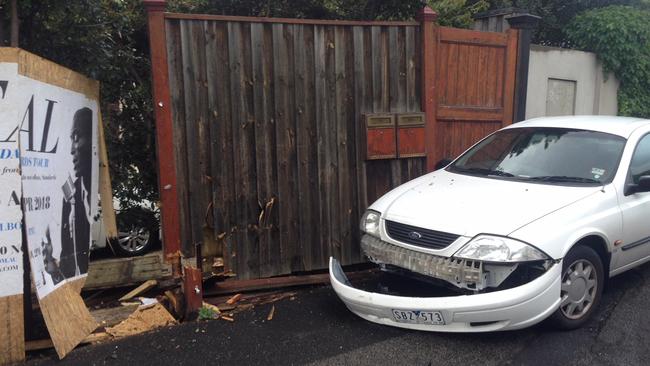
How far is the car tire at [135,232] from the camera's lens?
570 centimetres

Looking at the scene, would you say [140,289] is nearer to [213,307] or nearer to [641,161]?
[213,307]

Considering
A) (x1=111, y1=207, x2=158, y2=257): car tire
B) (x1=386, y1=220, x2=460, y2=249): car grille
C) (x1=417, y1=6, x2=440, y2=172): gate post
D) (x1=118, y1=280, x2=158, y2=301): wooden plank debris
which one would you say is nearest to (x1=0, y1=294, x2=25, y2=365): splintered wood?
(x1=118, y1=280, x2=158, y2=301): wooden plank debris

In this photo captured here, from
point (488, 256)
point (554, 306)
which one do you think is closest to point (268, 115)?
point (488, 256)

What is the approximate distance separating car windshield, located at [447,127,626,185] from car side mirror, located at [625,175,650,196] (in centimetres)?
17

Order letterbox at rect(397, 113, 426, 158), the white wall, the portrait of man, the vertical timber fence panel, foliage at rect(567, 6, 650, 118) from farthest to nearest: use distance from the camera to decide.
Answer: foliage at rect(567, 6, 650, 118) → the white wall → letterbox at rect(397, 113, 426, 158) → the vertical timber fence panel → the portrait of man

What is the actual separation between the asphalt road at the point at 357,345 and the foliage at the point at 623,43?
650 centimetres

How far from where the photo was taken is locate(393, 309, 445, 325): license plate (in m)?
3.67

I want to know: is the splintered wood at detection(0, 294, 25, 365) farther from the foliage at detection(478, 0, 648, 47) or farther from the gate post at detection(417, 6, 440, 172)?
the foliage at detection(478, 0, 648, 47)

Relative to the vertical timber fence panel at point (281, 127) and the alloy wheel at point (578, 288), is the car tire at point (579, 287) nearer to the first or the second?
the alloy wheel at point (578, 288)

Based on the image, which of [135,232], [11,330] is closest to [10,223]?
[11,330]

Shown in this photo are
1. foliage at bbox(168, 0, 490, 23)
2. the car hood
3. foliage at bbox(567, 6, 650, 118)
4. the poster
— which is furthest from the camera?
foliage at bbox(567, 6, 650, 118)

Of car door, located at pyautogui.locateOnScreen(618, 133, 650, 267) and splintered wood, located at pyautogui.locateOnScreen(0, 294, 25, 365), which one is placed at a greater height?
car door, located at pyautogui.locateOnScreen(618, 133, 650, 267)

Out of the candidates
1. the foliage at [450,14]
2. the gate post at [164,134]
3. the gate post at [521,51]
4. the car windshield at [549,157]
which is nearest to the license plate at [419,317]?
the car windshield at [549,157]

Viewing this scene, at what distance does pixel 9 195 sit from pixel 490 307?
317cm
